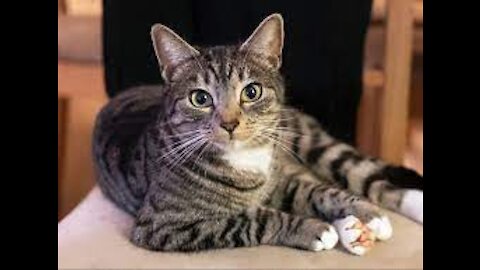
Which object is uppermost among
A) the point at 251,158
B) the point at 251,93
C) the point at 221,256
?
the point at 251,93

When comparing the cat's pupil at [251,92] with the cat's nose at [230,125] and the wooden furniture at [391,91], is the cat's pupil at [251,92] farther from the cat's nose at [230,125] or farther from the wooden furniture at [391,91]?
the wooden furniture at [391,91]

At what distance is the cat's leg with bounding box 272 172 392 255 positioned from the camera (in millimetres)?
850

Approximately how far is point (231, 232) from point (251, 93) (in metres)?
0.19

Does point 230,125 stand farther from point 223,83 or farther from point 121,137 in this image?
point 121,137

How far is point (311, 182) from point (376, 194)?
97 mm

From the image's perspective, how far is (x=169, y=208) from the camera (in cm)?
88

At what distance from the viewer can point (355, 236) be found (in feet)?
2.77

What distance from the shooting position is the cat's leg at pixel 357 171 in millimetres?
958

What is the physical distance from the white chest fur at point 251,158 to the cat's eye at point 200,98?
0.10m

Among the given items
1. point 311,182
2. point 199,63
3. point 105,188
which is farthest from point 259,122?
point 105,188

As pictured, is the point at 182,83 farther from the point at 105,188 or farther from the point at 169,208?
the point at 105,188

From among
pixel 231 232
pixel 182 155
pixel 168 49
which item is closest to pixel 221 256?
pixel 231 232

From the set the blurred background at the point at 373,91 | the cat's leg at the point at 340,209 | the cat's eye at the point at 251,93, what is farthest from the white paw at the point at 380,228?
the cat's eye at the point at 251,93
